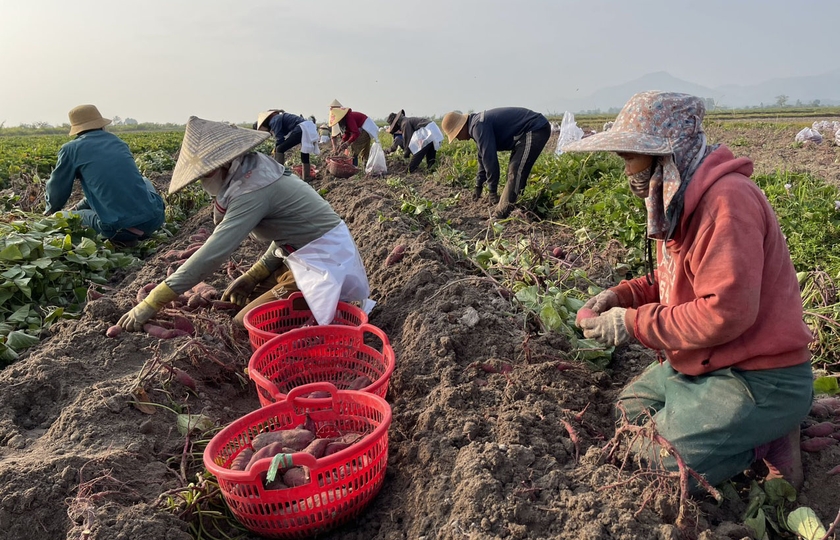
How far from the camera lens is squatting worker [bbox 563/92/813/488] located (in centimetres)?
173

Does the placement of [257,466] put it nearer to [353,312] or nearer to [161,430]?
[161,430]

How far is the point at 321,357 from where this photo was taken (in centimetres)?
301

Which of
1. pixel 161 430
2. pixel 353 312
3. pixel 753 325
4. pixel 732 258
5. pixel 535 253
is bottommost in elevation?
pixel 161 430

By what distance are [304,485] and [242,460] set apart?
34 centimetres

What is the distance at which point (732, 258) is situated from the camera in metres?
1.70

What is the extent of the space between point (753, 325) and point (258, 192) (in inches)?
98.9

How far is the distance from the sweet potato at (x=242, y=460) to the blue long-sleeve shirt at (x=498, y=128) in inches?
225

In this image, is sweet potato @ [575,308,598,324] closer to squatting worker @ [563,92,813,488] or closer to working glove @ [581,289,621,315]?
working glove @ [581,289,621,315]

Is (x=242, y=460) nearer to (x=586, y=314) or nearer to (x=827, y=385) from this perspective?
(x=586, y=314)

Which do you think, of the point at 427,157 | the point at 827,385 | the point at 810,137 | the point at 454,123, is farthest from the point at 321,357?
the point at 810,137

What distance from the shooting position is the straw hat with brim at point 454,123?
7.44 meters

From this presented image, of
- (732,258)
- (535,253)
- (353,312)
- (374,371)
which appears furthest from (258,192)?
(732,258)

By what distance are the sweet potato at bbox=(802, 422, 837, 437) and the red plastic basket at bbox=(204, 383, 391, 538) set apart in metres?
1.63

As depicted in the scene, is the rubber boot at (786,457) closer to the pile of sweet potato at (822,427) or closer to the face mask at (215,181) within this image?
the pile of sweet potato at (822,427)
